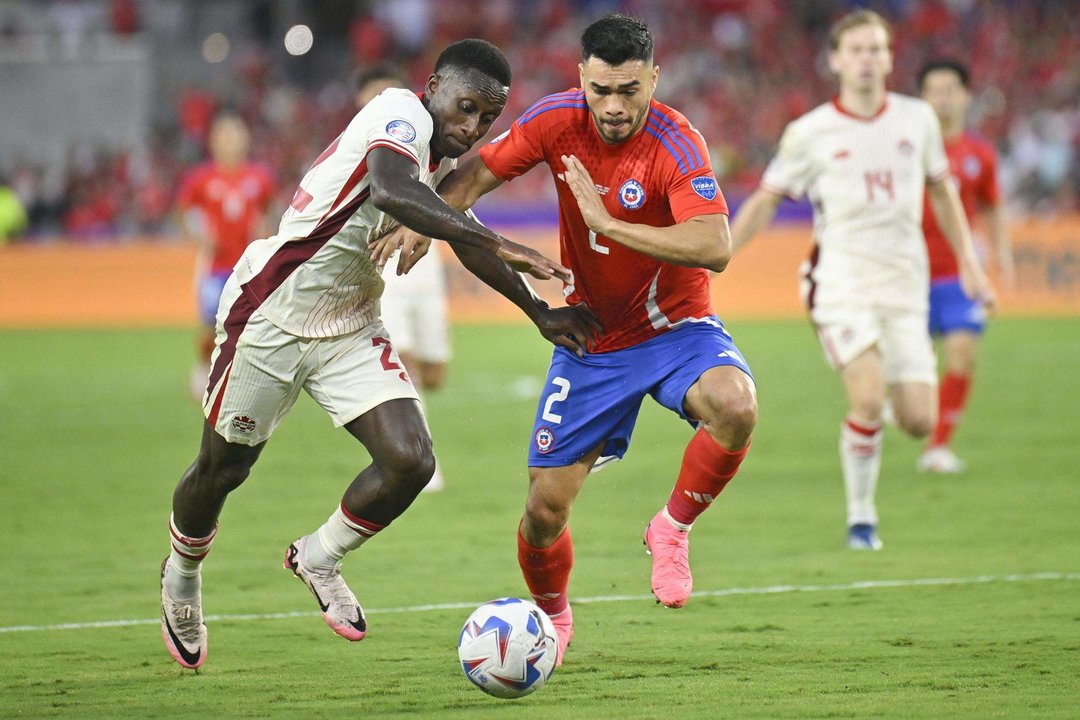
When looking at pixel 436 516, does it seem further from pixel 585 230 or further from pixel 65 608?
pixel 585 230

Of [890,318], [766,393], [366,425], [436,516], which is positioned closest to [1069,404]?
[766,393]

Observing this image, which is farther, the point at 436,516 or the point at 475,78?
the point at 436,516

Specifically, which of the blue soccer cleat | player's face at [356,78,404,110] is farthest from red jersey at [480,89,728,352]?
player's face at [356,78,404,110]

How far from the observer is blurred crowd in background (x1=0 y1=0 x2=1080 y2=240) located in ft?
83.2

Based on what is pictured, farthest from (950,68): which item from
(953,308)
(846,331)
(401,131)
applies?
(401,131)

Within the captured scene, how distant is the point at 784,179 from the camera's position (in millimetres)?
8836

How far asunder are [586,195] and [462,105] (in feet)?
1.90

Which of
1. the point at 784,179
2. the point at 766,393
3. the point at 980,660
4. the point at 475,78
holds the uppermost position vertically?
the point at 475,78

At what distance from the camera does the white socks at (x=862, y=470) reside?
27.4ft

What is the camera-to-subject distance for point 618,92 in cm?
574

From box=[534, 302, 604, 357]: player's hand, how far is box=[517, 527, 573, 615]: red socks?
0.77 meters

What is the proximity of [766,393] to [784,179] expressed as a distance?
6562 millimetres

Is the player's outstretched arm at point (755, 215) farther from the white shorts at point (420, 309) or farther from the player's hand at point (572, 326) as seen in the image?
the white shorts at point (420, 309)

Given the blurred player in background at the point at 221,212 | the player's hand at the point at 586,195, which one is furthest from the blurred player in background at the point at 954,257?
the blurred player in background at the point at 221,212
